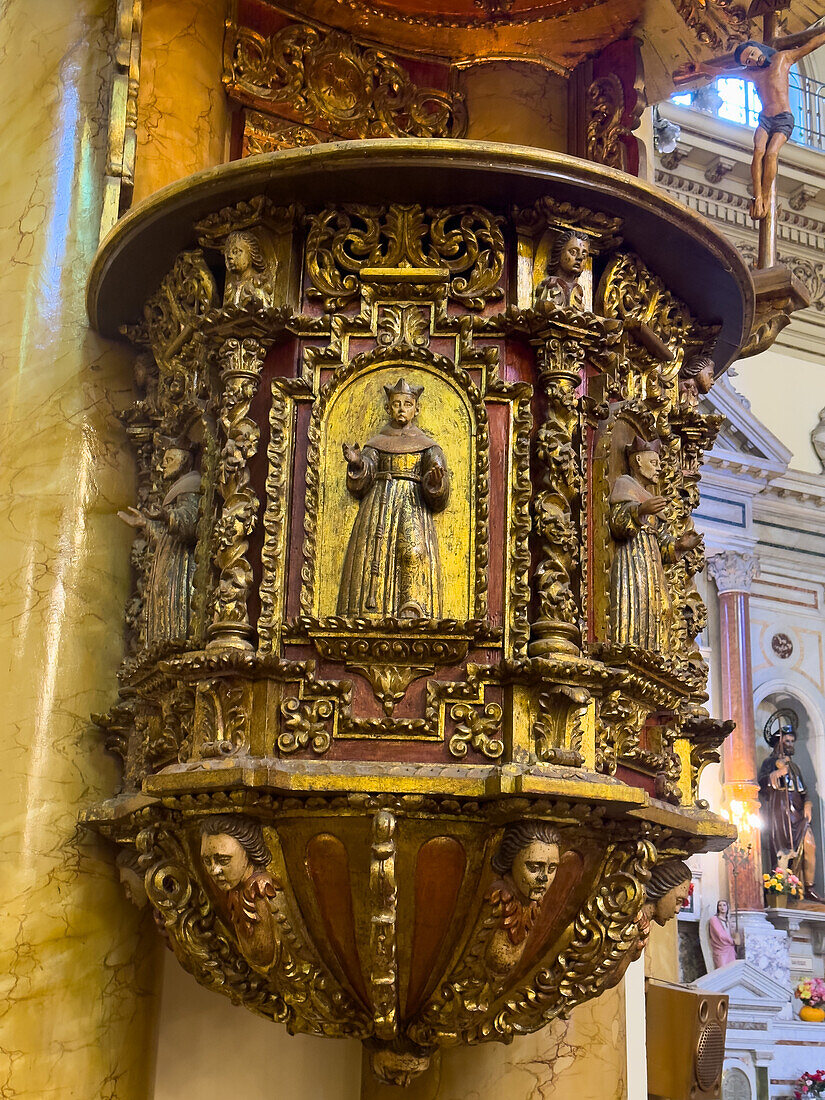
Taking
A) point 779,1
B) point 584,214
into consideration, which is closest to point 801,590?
point 779,1

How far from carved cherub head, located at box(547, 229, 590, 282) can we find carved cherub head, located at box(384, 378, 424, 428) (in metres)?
0.69

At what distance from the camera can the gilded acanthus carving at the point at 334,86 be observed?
6586mm

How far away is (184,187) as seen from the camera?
16.0ft

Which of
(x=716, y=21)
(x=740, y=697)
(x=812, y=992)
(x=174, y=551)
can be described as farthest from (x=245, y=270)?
(x=812, y=992)

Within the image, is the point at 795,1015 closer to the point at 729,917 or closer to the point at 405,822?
the point at 729,917

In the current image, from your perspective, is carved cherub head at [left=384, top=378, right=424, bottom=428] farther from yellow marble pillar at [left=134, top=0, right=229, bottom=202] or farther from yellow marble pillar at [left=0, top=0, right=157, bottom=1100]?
yellow marble pillar at [left=134, top=0, right=229, bottom=202]

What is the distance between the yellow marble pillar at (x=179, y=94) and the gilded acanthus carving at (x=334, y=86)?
0.13 metres

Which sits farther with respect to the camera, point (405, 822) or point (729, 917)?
point (729, 917)

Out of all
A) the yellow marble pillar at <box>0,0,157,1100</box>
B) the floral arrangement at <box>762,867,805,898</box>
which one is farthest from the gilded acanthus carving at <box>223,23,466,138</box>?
the floral arrangement at <box>762,867,805,898</box>

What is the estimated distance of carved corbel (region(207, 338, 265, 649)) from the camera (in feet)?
14.8

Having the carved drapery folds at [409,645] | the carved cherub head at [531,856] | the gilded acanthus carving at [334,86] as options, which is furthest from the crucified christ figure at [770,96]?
the carved cherub head at [531,856]

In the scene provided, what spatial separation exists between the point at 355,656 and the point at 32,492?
1.93m

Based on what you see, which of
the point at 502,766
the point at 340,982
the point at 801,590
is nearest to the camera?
the point at 502,766

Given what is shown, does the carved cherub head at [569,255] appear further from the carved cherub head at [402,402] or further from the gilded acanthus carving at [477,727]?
the gilded acanthus carving at [477,727]
